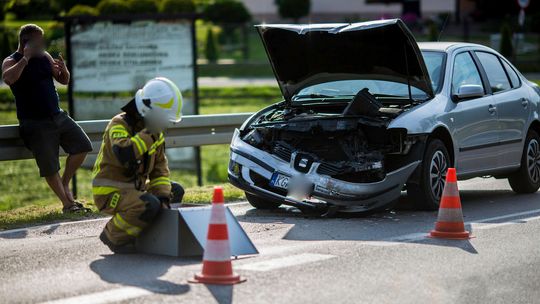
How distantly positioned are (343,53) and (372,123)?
1232mm

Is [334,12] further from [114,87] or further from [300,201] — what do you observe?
[300,201]

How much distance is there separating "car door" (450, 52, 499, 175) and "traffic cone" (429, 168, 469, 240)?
2096 mm

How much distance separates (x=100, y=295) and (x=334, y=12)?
58304 millimetres

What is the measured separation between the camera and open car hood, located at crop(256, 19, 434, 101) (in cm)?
1081

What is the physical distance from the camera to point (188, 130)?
14.1m

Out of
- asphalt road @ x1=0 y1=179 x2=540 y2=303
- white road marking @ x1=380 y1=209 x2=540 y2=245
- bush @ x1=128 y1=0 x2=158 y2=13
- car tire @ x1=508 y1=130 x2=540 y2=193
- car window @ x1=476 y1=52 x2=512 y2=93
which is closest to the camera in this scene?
asphalt road @ x1=0 y1=179 x2=540 y2=303

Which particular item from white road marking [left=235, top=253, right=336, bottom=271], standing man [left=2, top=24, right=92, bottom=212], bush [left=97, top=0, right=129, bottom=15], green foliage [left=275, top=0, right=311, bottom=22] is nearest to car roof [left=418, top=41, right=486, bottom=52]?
standing man [left=2, top=24, right=92, bottom=212]

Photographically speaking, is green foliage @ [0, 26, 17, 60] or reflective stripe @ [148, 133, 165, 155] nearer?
reflective stripe @ [148, 133, 165, 155]

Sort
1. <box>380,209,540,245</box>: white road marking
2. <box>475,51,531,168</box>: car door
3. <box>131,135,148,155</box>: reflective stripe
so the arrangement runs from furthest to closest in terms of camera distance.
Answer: <box>475,51,531,168</box>: car door → <box>380,209,540,245</box>: white road marking → <box>131,135,148,155</box>: reflective stripe

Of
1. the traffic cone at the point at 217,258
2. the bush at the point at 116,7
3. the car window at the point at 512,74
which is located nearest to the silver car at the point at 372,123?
the car window at the point at 512,74

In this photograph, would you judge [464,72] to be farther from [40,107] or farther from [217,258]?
[217,258]

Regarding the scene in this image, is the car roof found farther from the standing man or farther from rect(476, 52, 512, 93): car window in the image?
the standing man

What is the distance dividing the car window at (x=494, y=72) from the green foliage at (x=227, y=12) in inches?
1671

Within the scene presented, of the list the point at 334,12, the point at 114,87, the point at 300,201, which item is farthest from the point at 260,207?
the point at 334,12
